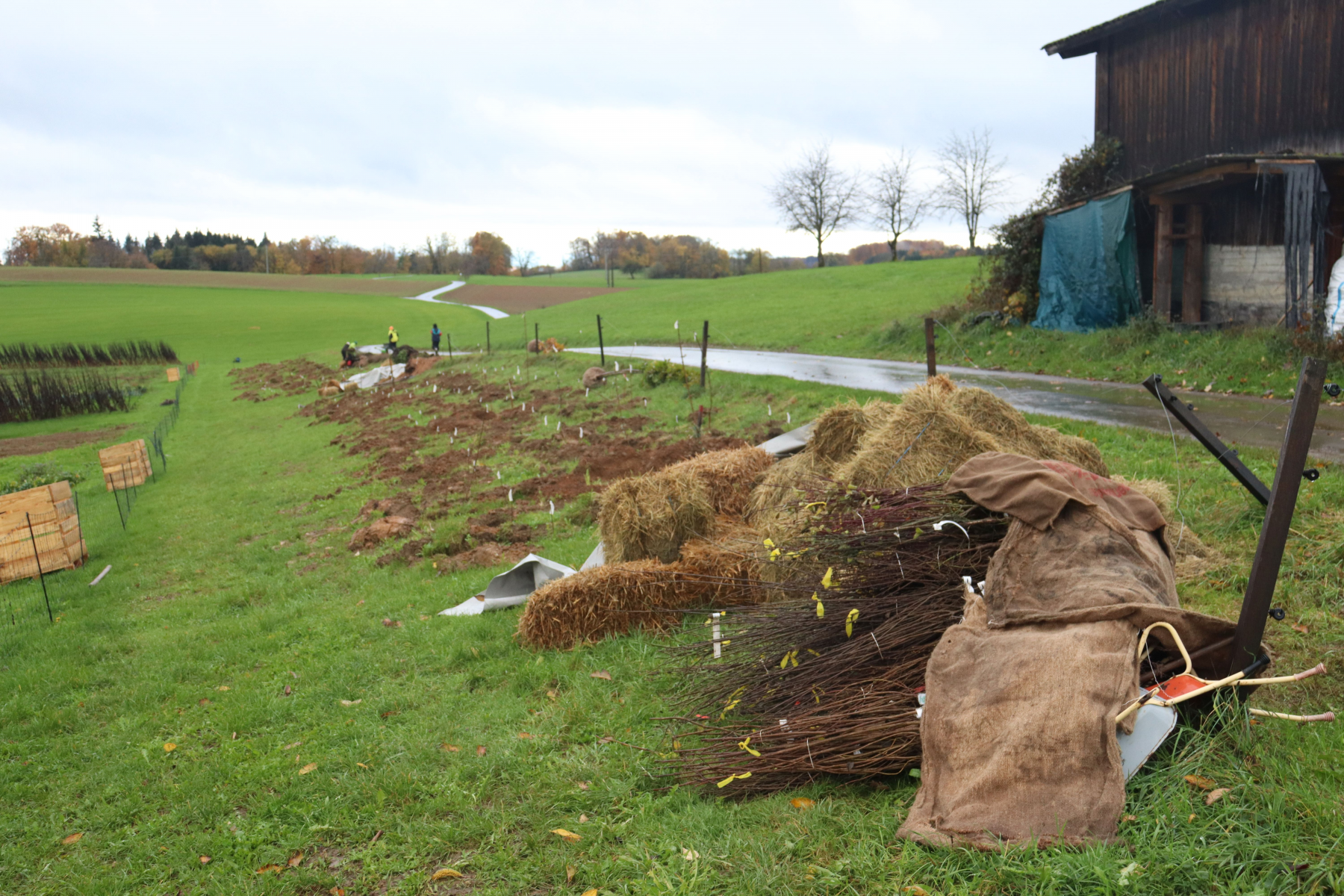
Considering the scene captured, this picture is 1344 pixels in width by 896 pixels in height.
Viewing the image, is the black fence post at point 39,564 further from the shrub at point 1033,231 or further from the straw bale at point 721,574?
the shrub at point 1033,231

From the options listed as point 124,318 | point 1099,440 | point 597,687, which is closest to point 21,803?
point 597,687

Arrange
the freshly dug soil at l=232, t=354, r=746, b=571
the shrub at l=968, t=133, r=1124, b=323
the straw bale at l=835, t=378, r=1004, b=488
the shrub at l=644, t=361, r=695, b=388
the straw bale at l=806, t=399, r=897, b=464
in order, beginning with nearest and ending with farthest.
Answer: the straw bale at l=835, t=378, r=1004, b=488 → the straw bale at l=806, t=399, r=897, b=464 → the freshly dug soil at l=232, t=354, r=746, b=571 → the shrub at l=644, t=361, r=695, b=388 → the shrub at l=968, t=133, r=1124, b=323

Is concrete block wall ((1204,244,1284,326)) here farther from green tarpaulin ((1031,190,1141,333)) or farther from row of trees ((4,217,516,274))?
row of trees ((4,217,516,274))

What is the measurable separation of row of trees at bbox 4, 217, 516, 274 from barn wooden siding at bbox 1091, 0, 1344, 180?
10970 centimetres

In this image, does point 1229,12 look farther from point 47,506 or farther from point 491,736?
point 47,506

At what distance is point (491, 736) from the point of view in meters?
A: 5.70

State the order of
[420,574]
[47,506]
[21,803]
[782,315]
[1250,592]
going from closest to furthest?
1. [1250,592]
2. [21,803]
3. [420,574]
4. [47,506]
5. [782,315]

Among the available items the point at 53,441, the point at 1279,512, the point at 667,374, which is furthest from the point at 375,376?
the point at 1279,512

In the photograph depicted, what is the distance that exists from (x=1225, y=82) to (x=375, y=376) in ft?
95.2

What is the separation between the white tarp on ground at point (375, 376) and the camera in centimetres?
3162

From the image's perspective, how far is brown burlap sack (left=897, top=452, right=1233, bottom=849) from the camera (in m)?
3.30

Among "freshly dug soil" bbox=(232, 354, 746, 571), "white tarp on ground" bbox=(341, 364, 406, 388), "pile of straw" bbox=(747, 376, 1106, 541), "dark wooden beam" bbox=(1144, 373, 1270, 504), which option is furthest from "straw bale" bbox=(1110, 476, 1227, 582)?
"white tarp on ground" bbox=(341, 364, 406, 388)

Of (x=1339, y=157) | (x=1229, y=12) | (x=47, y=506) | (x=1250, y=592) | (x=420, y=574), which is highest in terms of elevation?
(x=1229, y=12)

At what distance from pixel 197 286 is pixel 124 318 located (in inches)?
962
